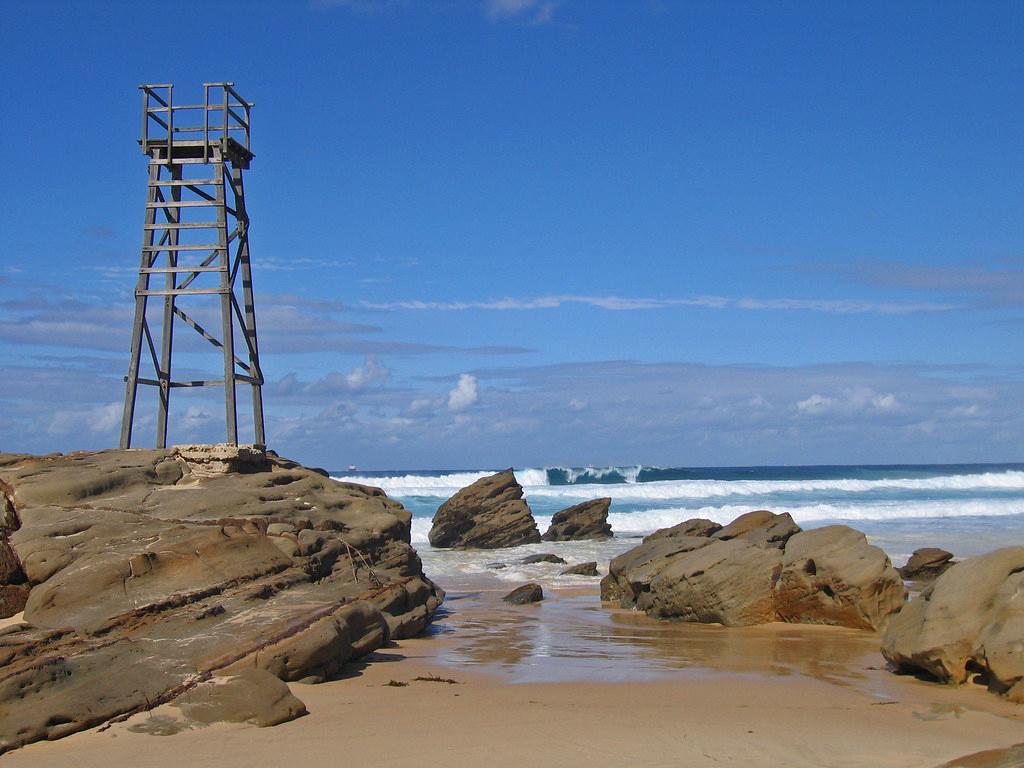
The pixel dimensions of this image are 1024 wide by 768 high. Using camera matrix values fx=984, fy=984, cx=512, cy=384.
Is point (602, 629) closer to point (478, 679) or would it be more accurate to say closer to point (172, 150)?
point (478, 679)

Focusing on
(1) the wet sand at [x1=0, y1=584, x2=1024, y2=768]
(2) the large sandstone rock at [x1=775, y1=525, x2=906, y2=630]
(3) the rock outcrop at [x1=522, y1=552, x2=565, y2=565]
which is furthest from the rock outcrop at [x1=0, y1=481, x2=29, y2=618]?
(3) the rock outcrop at [x1=522, y1=552, x2=565, y2=565]

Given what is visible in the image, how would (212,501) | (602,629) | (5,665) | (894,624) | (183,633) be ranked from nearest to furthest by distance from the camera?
1. (5,665)
2. (183,633)
3. (894,624)
4. (212,501)
5. (602,629)

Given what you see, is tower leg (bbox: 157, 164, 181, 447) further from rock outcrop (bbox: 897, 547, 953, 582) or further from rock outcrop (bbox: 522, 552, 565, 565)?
rock outcrop (bbox: 897, 547, 953, 582)

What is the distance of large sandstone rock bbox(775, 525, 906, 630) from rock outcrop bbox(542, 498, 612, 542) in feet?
56.7

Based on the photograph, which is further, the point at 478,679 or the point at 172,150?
the point at 172,150

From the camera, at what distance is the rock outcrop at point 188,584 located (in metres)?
7.59

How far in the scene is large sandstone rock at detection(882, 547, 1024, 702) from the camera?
8.84 m

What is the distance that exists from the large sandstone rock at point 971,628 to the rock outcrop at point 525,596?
7177mm

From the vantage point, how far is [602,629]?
13.7m

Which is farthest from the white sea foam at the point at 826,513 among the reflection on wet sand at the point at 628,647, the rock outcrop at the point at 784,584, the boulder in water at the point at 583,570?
the reflection on wet sand at the point at 628,647

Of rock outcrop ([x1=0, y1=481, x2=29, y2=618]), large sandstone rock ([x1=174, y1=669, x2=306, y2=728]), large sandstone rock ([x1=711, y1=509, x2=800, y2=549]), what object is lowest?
large sandstone rock ([x1=174, y1=669, x2=306, y2=728])

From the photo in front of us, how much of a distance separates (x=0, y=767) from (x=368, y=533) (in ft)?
21.2

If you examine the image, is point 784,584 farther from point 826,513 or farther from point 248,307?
point 826,513

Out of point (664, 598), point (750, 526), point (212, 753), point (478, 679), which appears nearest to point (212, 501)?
point (478, 679)
